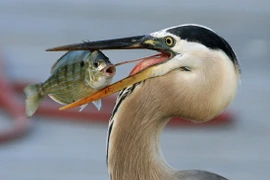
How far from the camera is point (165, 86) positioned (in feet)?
5.55

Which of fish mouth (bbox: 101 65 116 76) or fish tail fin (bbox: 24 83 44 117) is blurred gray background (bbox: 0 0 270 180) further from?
fish mouth (bbox: 101 65 116 76)

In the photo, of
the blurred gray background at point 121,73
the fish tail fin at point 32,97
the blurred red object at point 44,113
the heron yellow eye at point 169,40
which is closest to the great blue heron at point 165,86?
the heron yellow eye at point 169,40

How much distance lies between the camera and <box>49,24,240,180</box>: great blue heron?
167 centimetres

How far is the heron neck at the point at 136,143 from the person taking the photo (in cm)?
172

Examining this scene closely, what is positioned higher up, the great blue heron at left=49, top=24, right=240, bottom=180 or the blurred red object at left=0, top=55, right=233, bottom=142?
the blurred red object at left=0, top=55, right=233, bottom=142

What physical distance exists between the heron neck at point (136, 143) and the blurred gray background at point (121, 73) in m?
2.46

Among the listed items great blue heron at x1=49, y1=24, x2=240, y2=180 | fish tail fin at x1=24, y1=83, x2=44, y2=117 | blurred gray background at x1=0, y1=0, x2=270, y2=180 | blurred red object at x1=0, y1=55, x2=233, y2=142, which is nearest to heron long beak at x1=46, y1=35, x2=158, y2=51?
great blue heron at x1=49, y1=24, x2=240, y2=180

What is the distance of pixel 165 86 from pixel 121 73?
3.44 m

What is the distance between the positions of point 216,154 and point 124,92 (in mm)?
2842

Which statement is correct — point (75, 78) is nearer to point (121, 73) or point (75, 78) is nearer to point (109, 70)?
point (109, 70)

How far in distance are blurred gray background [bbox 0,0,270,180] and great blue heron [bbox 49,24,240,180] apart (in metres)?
2.49

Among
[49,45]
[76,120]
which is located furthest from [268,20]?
[76,120]

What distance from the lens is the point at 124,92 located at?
5.69 feet

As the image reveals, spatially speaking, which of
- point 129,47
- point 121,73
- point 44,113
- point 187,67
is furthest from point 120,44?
point 121,73
